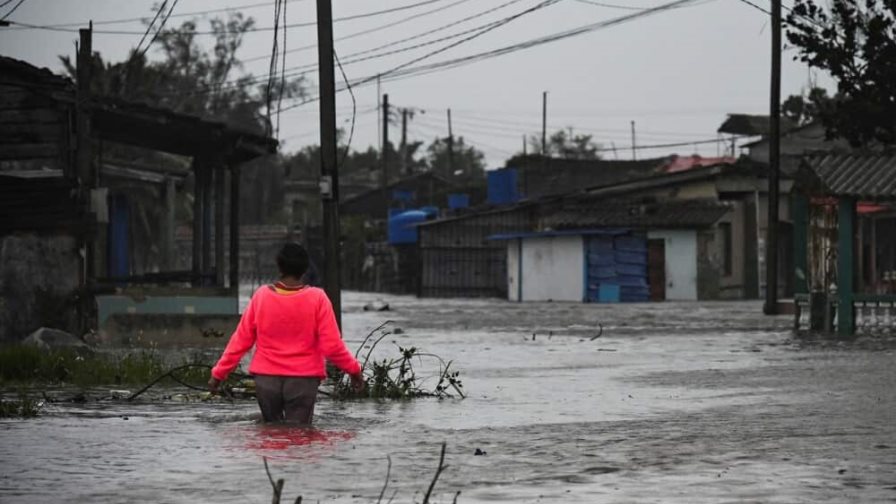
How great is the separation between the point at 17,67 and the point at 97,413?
13871mm

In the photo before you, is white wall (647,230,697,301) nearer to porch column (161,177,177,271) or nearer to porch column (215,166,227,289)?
porch column (161,177,177,271)

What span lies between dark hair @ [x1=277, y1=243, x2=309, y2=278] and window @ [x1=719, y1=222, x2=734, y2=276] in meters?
48.4

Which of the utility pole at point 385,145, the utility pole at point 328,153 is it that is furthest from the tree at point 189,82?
the utility pole at point 328,153

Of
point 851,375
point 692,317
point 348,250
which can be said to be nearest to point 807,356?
point 851,375

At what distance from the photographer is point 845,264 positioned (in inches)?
1153

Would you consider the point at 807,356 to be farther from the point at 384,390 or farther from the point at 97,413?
the point at 97,413

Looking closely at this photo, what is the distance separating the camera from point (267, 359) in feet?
37.7

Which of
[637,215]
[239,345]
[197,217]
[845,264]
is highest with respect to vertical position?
[637,215]

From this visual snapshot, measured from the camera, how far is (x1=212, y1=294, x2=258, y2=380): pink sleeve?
11500 mm

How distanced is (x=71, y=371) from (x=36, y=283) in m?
9.16

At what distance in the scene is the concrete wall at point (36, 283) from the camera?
25.8 m

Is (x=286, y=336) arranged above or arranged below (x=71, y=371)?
above

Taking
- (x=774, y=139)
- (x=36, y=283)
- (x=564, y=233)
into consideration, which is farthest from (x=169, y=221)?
(x=564, y=233)

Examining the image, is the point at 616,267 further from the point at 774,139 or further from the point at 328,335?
the point at 328,335
